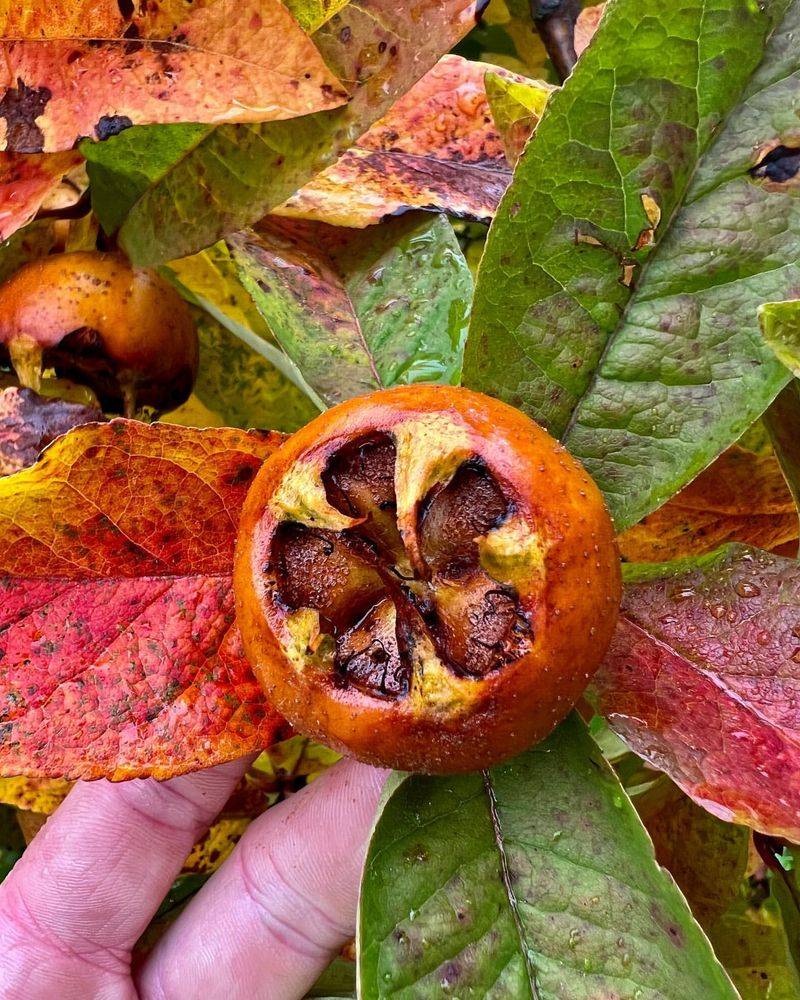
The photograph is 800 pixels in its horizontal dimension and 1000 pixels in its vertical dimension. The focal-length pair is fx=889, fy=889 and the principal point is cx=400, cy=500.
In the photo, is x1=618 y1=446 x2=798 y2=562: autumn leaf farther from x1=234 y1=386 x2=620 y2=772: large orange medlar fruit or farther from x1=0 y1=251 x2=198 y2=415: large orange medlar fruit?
x1=0 y1=251 x2=198 y2=415: large orange medlar fruit

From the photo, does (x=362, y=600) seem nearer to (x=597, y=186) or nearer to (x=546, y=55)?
(x=597, y=186)

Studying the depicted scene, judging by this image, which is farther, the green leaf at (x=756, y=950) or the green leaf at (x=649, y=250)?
the green leaf at (x=756, y=950)

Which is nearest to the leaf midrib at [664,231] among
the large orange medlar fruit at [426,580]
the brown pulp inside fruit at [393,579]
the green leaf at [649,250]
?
the green leaf at [649,250]

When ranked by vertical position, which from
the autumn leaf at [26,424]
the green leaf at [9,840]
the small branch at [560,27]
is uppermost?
the small branch at [560,27]

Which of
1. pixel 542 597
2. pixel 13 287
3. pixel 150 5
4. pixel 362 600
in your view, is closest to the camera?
pixel 542 597

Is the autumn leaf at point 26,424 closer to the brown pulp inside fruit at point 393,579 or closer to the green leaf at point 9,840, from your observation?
the brown pulp inside fruit at point 393,579

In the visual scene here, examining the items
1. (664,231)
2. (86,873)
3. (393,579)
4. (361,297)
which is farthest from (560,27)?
(86,873)

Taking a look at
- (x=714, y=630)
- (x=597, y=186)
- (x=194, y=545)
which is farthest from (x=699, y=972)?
(x=597, y=186)
